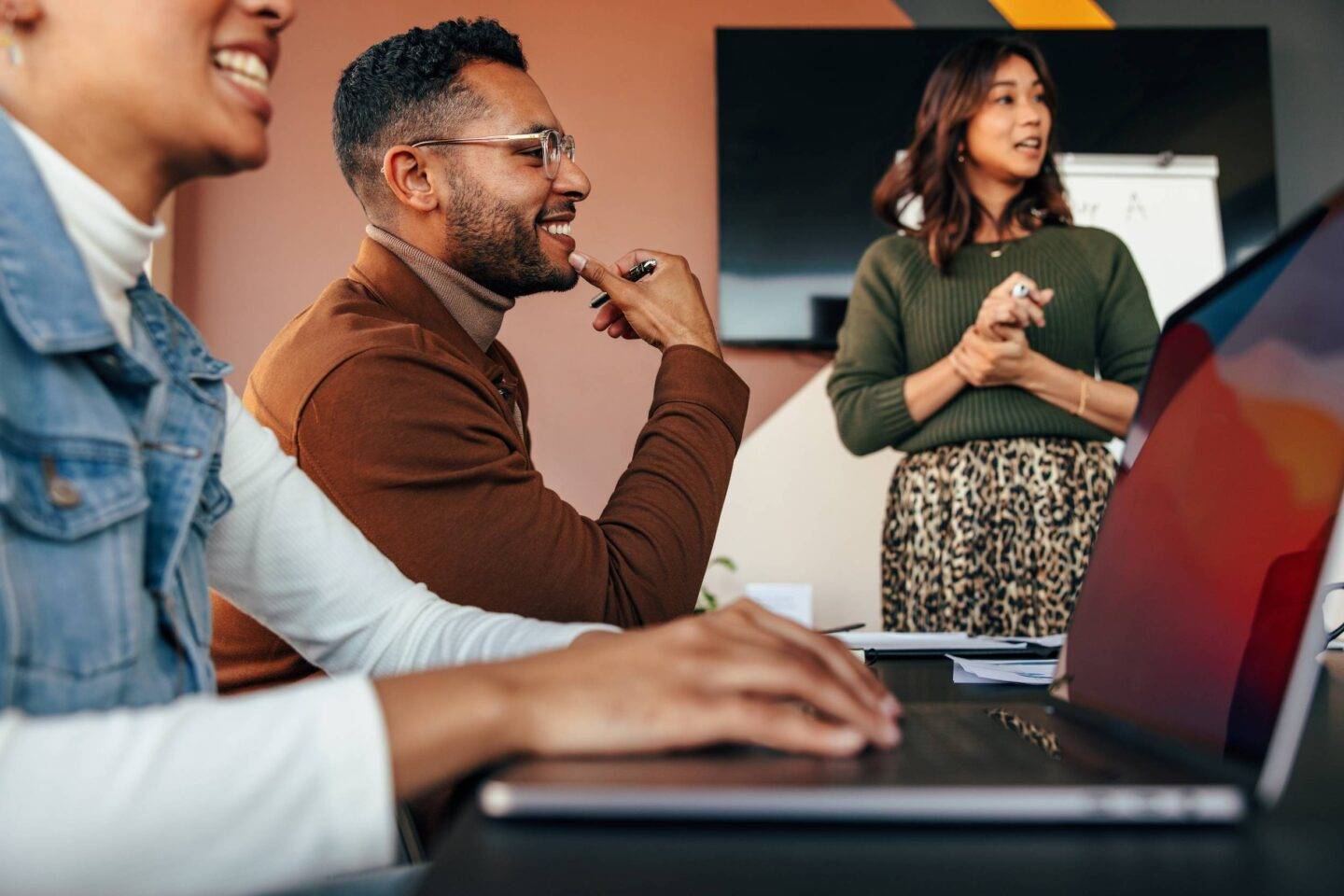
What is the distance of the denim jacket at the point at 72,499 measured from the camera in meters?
0.57

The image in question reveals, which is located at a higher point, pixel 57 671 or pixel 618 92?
pixel 618 92

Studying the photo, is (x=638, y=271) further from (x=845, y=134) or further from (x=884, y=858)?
(x=845, y=134)

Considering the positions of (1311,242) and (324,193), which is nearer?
(1311,242)

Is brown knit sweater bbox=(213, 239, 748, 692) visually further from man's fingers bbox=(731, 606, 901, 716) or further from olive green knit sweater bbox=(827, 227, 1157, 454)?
Answer: olive green knit sweater bbox=(827, 227, 1157, 454)

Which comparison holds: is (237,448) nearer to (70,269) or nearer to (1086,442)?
(70,269)

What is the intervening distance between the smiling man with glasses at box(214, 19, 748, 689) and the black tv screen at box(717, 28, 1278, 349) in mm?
1568

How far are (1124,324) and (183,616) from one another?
1.65 m

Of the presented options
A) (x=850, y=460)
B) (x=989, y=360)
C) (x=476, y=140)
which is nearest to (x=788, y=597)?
(x=850, y=460)

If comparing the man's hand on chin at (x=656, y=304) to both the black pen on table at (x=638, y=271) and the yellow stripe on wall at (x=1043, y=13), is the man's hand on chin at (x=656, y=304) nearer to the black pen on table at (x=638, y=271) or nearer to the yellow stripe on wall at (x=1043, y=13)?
the black pen on table at (x=638, y=271)

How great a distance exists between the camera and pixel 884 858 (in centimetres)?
40

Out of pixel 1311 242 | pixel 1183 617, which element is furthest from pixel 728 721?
pixel 1311 242

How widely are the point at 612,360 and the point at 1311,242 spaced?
2728 mm

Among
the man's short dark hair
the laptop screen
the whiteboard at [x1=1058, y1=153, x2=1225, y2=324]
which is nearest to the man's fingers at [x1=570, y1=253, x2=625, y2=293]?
the man's short dark hair

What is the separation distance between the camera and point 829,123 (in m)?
3.16
